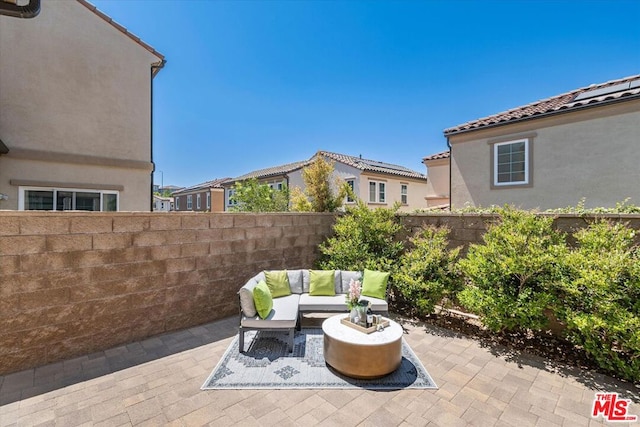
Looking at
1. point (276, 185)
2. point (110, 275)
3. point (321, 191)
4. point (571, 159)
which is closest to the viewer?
point (110, 275)

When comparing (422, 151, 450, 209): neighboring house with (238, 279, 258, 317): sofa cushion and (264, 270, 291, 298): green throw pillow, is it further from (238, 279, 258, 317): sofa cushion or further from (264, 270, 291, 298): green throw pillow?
(238, 279, 258, 317): sofa cushion

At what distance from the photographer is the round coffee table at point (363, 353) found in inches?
154

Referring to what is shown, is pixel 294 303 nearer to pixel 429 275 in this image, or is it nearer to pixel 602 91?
pixel 429 275

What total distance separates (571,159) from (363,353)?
28.8ft

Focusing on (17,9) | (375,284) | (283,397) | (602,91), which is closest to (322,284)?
(375,284)

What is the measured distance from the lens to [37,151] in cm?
787

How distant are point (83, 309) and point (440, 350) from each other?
610cm

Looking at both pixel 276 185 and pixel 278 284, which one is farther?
pixel 276 185

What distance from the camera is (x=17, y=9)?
413 centimetres

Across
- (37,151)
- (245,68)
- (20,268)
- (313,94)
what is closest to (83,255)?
(20,268)

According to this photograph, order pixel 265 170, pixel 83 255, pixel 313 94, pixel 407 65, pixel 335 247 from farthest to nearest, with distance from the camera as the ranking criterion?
1. pixel 265 170
2. pixel 313 94
3. pixel 407 65
4. pixel 335 247
5. pixel 83 255

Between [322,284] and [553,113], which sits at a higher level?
[553,113]

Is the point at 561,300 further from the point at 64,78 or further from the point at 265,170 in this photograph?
the point at 265,170

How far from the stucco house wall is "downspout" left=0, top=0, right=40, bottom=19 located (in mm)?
11404
